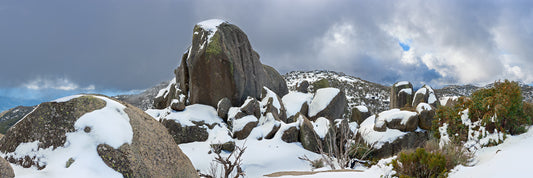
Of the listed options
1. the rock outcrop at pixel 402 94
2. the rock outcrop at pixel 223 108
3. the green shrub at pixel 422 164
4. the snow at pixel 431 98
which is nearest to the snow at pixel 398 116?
the rock outcrop at pixel 223 108

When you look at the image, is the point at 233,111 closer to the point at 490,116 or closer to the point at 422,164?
the point at 490,116

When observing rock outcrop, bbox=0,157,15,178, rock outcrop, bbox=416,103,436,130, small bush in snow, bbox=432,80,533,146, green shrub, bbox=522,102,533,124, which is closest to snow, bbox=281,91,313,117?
rock outcrop, bbox=416,103,436,130

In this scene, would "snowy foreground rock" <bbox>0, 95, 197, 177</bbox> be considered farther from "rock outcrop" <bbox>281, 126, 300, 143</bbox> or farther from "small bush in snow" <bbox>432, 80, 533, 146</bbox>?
"rock outcrop" <bbox>281, 126, 300, 143</bbox>

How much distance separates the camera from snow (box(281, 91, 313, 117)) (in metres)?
27.7

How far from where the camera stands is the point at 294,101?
2917 centimetres

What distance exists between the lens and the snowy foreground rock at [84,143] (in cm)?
430

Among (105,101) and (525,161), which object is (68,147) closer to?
(105,101)

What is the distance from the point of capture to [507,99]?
28.9 ft

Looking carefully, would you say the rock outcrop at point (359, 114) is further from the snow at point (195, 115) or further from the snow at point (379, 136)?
the snow at point (195, 115)

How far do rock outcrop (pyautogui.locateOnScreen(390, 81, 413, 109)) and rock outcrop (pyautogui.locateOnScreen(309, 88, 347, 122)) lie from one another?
38.5 feet

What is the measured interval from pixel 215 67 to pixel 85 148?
1849 centimetres

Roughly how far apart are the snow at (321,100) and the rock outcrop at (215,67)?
6601mm

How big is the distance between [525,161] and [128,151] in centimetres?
723

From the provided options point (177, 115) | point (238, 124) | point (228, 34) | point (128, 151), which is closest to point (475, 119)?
point (128, 151)
